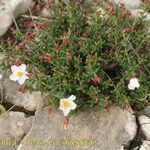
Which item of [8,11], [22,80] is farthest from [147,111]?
[8,11]

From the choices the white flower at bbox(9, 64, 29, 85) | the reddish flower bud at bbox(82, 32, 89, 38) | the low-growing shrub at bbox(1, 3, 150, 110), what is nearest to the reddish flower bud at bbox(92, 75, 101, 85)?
the low-growing shrub at bbox(1, 3, 150, 110)

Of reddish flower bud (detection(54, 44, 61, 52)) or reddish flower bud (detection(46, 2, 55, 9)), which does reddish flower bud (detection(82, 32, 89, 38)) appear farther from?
reddish flower bud (detection(46, 2, 55, 9))

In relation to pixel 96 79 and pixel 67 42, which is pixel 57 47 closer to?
pixel 67 42

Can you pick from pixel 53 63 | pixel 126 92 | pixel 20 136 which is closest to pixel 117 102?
pixel 126 92

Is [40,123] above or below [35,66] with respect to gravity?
below

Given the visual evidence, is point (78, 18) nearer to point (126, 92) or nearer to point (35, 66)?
point (35, 66)

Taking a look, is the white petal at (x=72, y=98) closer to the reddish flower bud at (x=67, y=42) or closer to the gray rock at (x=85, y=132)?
the gray rock at (x=85, y=132)

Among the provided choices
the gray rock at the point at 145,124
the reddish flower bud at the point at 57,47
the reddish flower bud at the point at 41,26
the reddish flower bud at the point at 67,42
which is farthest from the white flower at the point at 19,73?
the gray rock at the point at 145,124
